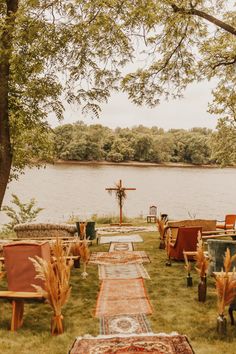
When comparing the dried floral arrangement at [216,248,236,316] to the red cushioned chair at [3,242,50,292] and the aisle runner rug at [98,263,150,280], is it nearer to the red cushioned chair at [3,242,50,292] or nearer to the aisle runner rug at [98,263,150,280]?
→ the red cushioned chair at [3,242,50,292]

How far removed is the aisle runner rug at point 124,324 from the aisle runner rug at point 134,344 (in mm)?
370

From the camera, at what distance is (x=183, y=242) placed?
408 inches

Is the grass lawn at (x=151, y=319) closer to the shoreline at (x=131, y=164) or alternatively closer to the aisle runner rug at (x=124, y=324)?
the aisle runner rug at (x=124, y=324)

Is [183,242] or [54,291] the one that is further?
[183,242]

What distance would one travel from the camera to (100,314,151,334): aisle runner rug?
5.62m

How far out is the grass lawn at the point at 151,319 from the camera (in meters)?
5.16

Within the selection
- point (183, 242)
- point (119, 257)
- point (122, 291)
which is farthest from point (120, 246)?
point (122, 291)

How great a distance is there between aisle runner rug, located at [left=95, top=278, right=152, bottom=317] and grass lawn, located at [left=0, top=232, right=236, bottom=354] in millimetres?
152

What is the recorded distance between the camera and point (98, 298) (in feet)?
24.3

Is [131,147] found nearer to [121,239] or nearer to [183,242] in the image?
[121,239]

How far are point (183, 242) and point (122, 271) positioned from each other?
1.87m

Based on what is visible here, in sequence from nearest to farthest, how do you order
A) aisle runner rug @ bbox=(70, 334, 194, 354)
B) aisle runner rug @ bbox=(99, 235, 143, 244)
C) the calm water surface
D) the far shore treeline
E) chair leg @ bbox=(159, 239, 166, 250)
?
1. aisle runner rug @ bbox=(70, 334, 194, 354)
2. chair leg @ bbox=(159, 239, 166, 250)
3. aisle runner rug @ bbox=(99, 235, 143, 244)
4. the calm water surface
5. the far shore treeline

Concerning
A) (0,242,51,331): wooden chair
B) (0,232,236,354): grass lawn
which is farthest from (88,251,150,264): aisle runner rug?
(0,242,51,331): wooden chair

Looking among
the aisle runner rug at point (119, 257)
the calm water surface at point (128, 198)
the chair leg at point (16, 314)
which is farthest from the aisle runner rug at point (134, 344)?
the calm water surface at point (128, 198)
